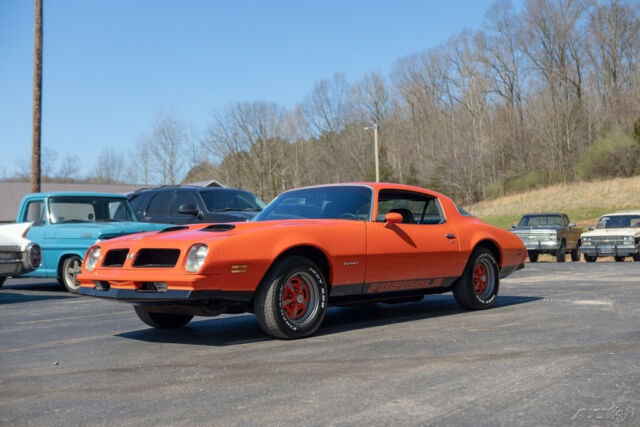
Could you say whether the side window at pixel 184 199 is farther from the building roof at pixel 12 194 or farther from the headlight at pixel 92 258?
the building roof at pixel 12 194

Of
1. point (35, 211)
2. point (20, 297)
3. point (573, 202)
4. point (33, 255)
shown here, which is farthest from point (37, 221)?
point (573, 202)

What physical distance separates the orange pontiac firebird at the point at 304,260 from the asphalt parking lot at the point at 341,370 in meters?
0.30

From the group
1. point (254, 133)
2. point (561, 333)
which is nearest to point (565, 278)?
point (561, 333)

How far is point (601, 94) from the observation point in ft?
195

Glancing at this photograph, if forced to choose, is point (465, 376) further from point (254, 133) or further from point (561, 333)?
point (254, 133)

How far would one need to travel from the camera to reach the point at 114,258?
6426mm

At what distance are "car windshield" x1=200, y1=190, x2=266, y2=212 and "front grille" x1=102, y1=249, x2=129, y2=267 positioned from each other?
8040mm

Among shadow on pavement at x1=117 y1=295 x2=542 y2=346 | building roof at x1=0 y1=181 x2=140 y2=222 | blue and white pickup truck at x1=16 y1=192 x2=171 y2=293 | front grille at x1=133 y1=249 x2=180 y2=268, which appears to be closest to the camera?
front grille at x1=133 y1=249 x2=180 y2=268

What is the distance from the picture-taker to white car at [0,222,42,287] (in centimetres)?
1006

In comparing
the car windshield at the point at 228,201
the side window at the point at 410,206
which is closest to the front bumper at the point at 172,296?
the side window at the point at 410,206

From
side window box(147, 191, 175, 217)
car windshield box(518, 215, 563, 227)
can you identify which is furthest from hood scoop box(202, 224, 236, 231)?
car windshield box(518, 215, 563, 227)

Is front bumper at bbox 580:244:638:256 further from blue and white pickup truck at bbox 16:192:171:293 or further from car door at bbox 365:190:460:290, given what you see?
car door at bbox 365:190:460:290

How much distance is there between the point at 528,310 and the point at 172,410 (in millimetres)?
5206

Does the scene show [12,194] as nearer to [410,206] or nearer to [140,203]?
[140,203]
